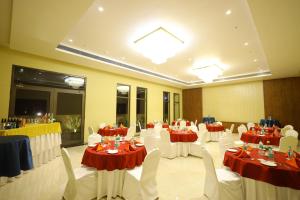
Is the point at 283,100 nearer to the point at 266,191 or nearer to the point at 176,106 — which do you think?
the point at 176,106

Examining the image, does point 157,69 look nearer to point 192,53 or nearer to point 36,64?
point 192,53

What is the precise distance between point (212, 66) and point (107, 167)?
6.03 metres

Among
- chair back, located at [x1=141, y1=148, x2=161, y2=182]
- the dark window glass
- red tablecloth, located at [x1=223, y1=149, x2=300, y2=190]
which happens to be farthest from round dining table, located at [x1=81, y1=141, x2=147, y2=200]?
the dark window glass

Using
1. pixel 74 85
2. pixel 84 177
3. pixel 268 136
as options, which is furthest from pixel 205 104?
pixel 84 177

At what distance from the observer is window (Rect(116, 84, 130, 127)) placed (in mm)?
8469

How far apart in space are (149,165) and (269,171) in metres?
1.74

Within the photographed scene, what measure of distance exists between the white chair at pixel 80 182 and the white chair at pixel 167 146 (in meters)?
2.79

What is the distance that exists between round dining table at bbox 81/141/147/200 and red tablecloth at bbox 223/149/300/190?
1.73m

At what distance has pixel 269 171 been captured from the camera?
7.09ft

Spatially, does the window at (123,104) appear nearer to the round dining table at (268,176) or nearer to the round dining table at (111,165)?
the round dining table at (111,165)

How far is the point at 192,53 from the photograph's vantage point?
5734 millimetres

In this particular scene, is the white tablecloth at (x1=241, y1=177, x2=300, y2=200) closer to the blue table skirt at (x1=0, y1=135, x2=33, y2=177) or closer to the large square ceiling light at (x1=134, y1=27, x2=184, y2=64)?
the large square ceiling light at (x1=134, y1=27, x2=184, y2=64)

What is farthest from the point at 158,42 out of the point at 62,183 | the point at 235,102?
the point at 235,102

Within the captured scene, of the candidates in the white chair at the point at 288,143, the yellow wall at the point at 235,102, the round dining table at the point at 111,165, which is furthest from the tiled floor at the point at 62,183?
the yellow wall at the point at 235,102
